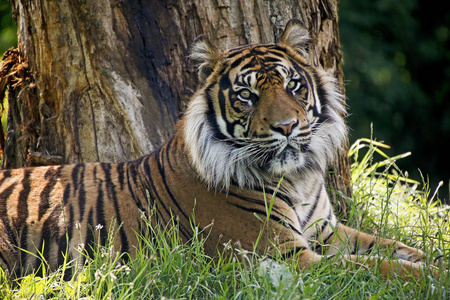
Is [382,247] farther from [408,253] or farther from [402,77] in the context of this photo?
[402,77]

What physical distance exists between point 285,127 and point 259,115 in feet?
0.65

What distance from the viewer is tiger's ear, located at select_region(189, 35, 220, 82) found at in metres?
3.56

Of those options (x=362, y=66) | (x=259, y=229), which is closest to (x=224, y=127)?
(x=259, y=229)

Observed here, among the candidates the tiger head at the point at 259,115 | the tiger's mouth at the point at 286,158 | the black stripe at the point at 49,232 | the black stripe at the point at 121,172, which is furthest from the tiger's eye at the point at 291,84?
the black stripe at the point at 49,232

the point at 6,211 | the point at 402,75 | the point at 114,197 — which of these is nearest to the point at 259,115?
the point at 114,197

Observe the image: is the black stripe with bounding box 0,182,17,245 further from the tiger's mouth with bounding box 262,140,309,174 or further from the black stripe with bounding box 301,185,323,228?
the black stripe with bounding box 301,185,323,228

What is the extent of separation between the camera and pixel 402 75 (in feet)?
42.4

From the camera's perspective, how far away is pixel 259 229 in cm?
325

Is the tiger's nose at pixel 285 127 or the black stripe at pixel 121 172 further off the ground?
the tiger's nose at pixel 285 127

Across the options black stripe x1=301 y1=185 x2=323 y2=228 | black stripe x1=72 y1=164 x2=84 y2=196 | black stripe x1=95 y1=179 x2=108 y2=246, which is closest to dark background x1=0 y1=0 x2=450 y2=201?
black stripe x1=301 y1=185 x2=323 y2=228

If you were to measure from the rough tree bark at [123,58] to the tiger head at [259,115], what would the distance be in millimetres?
830

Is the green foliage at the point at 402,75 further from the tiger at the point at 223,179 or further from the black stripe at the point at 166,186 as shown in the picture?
the black stripe at the point at 166,186

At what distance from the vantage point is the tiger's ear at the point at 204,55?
3559mm

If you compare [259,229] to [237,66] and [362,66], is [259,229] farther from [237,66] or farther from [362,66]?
[362,66]
